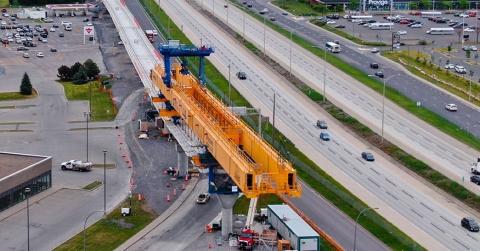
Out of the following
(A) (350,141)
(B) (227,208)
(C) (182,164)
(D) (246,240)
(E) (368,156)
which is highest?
(B) (227,208)

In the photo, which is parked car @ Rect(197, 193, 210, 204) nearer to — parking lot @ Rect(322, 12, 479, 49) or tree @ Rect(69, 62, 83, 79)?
tree @ Rect(69, 62, 83, 79)

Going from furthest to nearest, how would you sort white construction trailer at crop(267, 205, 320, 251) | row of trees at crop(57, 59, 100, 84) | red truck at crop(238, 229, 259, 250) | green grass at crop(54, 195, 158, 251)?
row of trees at crop(57, 59, 100, 84)
green grass at crop(54, 195, 158, 251)
red truck at crop(238, 229, 259, 250)
white construction trailer at crop(267, 205, 320, 251)

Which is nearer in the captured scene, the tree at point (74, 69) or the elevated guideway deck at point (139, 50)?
the elevated guideway deck at point (139, 50)

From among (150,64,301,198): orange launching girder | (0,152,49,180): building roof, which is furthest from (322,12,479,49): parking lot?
(0,152,49,180): building roof

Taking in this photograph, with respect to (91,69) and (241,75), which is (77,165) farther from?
(91,69)

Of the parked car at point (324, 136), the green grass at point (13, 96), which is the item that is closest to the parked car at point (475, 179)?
the parked car at point (324, 136)

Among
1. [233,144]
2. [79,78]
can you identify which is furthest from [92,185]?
[79,78]

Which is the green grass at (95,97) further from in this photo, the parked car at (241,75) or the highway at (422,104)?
the highway at (422,104)
